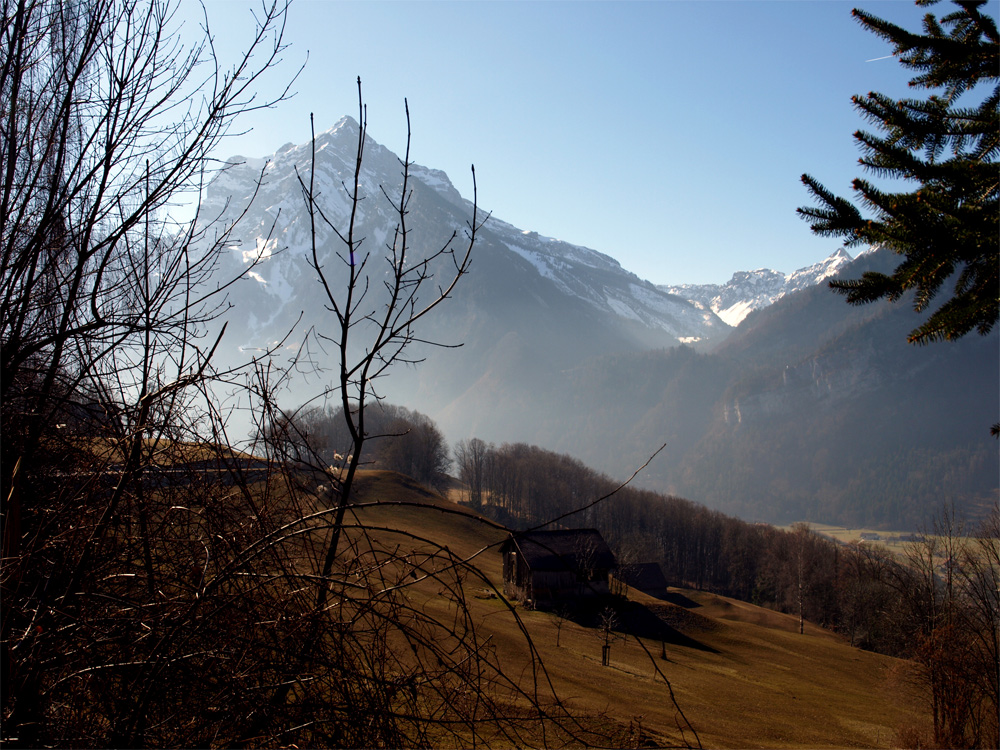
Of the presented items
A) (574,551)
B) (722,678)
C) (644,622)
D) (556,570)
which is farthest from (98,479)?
(644,622)

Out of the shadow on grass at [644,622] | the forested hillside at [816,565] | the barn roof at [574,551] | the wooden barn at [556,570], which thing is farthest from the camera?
the wooden barn at [556,570]

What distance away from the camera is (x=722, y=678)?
1155 inches

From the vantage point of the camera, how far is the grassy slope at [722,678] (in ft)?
64.2

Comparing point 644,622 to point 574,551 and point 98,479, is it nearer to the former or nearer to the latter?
point 574,551

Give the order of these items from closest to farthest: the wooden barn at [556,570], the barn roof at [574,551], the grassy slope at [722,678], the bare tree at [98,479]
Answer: the bare tree at [98,479], the grassy slope at [722,678], the barn roof at [574,551], the wooden barn at [556,570]

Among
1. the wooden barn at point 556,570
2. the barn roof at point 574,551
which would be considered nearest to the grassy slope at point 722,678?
the wooden barn at point 556,570

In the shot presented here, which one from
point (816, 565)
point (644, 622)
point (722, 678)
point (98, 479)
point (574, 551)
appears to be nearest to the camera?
point (98, 479)

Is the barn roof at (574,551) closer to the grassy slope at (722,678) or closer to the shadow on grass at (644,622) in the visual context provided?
the shadow on grass at (644,622)

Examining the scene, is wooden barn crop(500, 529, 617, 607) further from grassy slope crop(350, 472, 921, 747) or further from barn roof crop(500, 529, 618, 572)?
grassy slope crop(350, 472, 921, 747)

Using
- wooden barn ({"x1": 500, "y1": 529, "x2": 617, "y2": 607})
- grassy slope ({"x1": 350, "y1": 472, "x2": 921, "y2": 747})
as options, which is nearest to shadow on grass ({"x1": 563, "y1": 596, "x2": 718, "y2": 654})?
grassy slope ({"x1": 350, "y1": 472, "x2": 921, "y2": 747})

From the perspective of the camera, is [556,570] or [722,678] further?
[556,570]

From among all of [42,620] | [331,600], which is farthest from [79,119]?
[331,600]

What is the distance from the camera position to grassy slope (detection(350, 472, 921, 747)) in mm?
19562

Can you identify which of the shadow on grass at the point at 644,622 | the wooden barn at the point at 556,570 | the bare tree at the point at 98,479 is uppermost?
the bare tree at the point at 98,479
